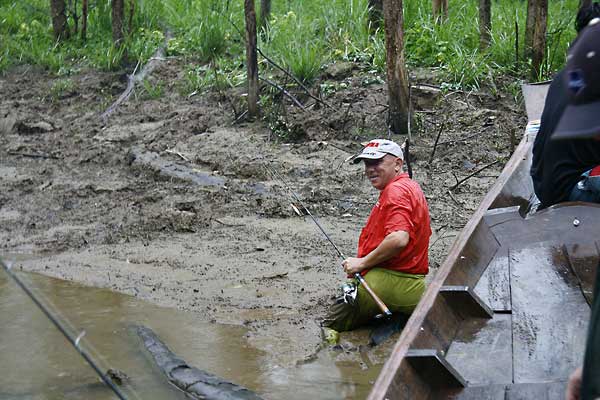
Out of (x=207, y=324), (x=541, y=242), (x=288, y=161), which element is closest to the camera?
(x=541, y=242)

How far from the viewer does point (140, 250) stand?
8.18m

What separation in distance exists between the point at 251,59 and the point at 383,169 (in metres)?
5.51

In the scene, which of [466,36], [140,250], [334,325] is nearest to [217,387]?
[334,325]

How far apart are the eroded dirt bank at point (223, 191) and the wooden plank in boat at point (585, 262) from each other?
1.93 metres

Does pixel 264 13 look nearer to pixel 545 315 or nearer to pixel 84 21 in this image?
pixel 84 21

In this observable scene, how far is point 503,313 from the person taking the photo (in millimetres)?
4438

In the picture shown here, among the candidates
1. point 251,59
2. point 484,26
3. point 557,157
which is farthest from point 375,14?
point 557,157

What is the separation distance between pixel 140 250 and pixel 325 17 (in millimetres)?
6275

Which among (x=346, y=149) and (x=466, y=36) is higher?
(x=466, y=36)

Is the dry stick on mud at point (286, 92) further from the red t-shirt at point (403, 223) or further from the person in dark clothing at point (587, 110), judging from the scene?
the person in dark clothing at point (587, 110)

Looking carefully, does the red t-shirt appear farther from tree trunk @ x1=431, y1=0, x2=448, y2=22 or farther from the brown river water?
tree trunk @ x1=431, y1=0, x2=448, y2=22

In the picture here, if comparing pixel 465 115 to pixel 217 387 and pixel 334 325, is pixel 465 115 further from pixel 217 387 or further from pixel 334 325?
pixel 217 387

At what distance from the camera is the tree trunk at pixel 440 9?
12367 mm

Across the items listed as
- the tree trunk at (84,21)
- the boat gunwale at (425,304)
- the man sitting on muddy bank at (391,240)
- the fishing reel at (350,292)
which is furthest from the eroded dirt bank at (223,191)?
the tree trunk at (84,21)
